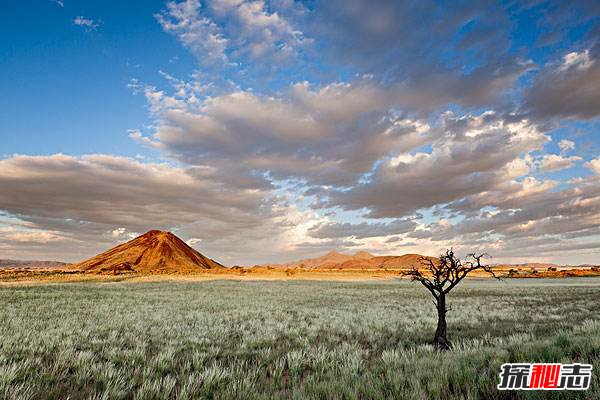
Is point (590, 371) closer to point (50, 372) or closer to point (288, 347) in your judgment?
point (288, 347)

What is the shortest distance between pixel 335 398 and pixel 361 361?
11.3 ft

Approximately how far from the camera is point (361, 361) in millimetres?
8695

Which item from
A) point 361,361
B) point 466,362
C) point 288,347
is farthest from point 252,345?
point 466,362

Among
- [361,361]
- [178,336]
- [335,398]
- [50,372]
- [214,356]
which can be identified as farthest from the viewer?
[178,336]

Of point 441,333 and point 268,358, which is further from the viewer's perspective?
point 441,333

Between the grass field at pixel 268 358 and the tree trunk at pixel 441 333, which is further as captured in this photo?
the tree trunk at pixel 441 333

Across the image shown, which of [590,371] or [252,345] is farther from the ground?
[590,371]

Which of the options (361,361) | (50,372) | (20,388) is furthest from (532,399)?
(50,372)

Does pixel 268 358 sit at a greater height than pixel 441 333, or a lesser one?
lesser

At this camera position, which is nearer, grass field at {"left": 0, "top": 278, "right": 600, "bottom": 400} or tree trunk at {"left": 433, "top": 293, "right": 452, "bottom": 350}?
grass field at {"left": 0, "top": 278, "right": 600, "bottom": 400}

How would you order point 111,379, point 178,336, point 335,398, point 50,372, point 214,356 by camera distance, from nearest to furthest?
point 335,398 → point 111,379 → point 50,372 → point 214,356 → point 178,336

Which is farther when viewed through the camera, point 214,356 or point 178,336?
point 178,336

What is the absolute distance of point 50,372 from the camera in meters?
7.77

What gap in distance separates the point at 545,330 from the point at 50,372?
16697 mm
